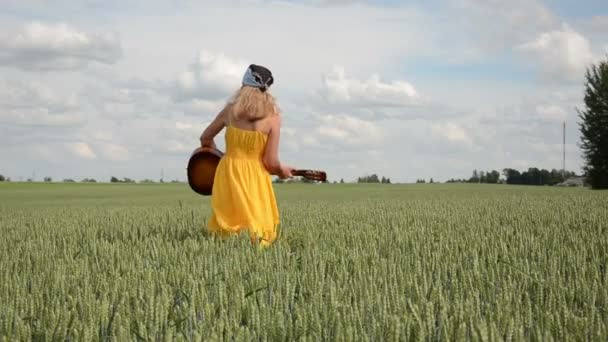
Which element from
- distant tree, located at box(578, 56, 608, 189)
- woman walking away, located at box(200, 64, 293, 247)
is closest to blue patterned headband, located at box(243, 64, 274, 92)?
woman walking away, located at box(200, 64, 293, 247)

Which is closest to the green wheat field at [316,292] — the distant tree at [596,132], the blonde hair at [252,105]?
the blonde hair at [252,105]

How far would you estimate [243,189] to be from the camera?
7.27 m

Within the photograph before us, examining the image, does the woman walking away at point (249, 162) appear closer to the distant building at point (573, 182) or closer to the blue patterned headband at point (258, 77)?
the blue patterned headband at point (258, 77)

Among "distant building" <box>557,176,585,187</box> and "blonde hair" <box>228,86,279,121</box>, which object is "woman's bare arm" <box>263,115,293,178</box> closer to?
"blonde hair" <box>228,86,279,121</box>

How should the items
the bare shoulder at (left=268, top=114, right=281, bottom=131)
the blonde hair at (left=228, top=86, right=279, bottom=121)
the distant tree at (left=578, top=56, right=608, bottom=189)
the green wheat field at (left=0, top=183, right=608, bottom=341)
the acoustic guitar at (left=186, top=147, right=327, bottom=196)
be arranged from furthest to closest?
the distant tree at (left=578, top=56, right=608, bottom=189), the acoustic guitar at (left=186, top=147, right=327, bottom=196), the bare shoulder at (left=268, top=114, right=281, bottom=131), the blonde hair at (left=228, top=86, right=279, bottom=121), the green wheat field at (left=0, top=183, right=608, bottom=341)

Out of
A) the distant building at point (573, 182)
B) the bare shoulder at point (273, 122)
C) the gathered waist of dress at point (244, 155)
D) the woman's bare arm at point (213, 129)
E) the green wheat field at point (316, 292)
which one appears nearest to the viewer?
the green wheat field at point (316, 292)

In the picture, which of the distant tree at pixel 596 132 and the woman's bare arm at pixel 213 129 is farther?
the distant tree at pixel 596 132

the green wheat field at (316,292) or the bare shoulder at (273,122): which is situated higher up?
the bare shoulder at (273,122)

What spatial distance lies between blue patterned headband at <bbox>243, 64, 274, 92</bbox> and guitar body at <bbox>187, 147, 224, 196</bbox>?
Result: 1044 mm

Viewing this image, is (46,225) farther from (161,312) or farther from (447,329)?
(447,329)

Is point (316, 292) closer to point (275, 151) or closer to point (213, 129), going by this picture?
point (275, 151)

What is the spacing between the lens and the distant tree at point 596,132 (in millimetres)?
36500

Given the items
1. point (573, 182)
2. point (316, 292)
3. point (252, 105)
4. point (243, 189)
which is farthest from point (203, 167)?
point (573, 182)

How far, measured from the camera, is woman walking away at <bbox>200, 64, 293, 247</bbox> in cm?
717
